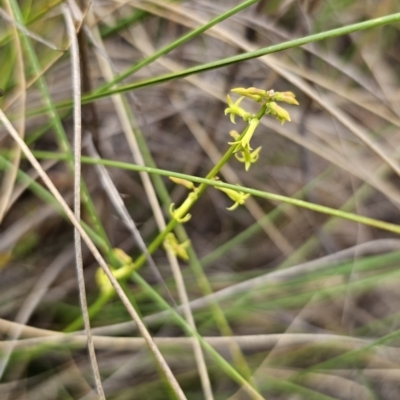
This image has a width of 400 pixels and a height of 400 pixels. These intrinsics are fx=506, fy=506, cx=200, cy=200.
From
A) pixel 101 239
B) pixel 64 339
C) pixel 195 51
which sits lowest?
pixel 64 339

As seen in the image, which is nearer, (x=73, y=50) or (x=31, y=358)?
(x=73, y=50)

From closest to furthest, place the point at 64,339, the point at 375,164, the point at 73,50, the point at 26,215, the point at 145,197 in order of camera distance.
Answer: the point at 73,50 < the point at 64,339 < the point at 26,215 < the point at 145,197 < the point at 375,164

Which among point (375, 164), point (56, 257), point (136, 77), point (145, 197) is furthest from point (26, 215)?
point (375, 164)

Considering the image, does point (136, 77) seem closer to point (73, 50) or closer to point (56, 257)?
point (56, 257)

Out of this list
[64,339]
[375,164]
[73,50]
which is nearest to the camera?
[73,50]

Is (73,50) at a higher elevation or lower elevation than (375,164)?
higher

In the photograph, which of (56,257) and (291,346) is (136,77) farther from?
(291,346)
